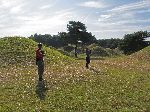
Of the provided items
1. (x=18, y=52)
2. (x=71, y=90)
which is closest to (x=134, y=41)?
(x=18, y=52)

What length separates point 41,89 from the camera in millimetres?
29641

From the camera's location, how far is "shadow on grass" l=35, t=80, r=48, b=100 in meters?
27.2

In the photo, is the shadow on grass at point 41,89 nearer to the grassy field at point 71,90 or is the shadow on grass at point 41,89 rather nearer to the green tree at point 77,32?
the grassy field at point 71,90

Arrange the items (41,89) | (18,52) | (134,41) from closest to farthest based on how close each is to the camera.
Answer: (41,89)
(18,52)
(134,41)

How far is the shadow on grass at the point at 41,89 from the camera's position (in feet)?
89.3

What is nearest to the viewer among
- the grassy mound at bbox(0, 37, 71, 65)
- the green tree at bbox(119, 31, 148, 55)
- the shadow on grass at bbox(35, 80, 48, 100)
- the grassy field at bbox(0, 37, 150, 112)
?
Answer: the grassy field at bbox(0, 37, 150, 112)

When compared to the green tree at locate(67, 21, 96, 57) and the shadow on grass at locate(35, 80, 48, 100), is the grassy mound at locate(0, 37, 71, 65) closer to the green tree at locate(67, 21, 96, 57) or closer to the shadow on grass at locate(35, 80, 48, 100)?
the shadow on grass at locate(35, 80, 48, 100)

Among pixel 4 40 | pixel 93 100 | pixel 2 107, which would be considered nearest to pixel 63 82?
pixel 93 100

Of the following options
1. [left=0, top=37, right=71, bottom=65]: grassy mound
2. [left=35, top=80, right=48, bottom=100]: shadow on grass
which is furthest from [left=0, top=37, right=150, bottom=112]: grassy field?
[left=0, top=37, right=71, bottom=65]: grassy mound

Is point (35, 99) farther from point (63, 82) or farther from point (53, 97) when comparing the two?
point (63, 82)

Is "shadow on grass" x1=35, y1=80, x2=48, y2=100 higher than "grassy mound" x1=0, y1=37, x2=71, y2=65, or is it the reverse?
"grassy mound" x1=0, y1=37, x2=71, y2=65

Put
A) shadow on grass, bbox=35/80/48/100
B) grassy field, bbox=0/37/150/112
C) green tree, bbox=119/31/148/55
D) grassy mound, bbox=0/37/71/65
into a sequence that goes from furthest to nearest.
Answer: green tree, bbox=119/31/148/55 < grassy mound, bbox=0/37/71/65 < shadow on grass, bbox=35/80/48/100 < grassy field, bbox=0/37/150/112

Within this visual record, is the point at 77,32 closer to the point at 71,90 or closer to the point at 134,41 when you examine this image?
the point at 134,41

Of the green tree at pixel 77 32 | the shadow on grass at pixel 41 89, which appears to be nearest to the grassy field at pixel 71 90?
the shadow on grass at pixel 41 89
